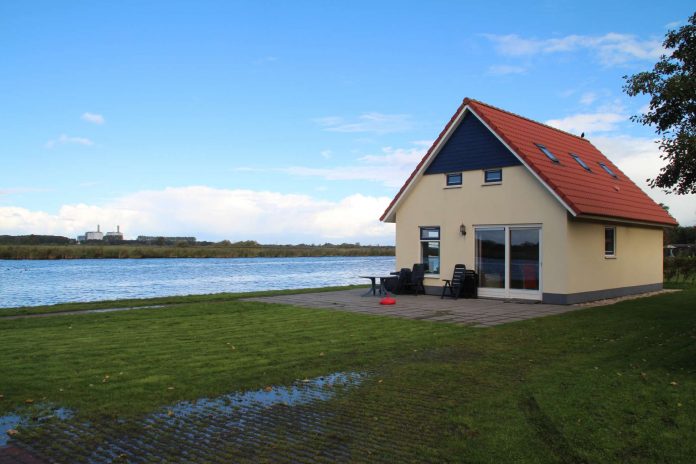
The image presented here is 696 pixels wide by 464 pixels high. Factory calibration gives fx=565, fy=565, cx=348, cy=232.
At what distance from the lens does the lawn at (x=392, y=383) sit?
4625mm

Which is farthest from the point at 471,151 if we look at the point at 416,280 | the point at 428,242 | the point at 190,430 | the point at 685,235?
the point at 685,235

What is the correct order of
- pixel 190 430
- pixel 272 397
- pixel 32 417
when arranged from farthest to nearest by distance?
1. pixel 272 397
2. pixel 32 417
3. pixel 190 430

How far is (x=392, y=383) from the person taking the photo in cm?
675

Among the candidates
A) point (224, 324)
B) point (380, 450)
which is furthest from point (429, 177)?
point (380, 450)

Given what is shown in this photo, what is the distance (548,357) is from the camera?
8.33m

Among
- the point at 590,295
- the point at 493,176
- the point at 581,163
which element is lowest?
the point at 590,295

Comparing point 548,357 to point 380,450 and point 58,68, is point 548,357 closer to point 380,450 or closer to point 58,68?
point 380,450

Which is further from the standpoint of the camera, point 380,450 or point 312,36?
point 312,36

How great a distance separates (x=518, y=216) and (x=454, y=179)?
2648 mm

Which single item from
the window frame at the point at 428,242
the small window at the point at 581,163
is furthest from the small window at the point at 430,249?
the small window at the point at 581,163

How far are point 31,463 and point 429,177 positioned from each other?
1598 centimetres

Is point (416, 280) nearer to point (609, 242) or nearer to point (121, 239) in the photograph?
point (609, 242)

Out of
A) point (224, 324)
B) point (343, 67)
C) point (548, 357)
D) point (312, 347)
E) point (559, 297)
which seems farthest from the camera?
point (343, 67)

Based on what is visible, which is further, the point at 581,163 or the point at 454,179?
the point at 581,163
